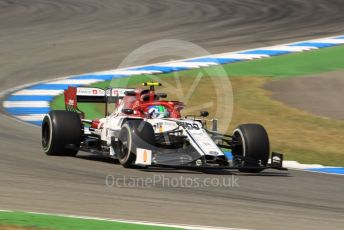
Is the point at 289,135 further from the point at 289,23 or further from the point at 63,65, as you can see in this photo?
the point at 289,23

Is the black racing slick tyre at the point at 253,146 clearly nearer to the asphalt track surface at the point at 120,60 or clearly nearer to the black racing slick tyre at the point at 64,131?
the asphalt track surface at the point at 120,60

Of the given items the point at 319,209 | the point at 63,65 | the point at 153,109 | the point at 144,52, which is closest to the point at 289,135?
the point at 153,109

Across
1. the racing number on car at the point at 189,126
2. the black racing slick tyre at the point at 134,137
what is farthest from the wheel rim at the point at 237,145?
the black racing slick tyre at the point at 134,137

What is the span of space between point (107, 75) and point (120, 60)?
200 centimetres

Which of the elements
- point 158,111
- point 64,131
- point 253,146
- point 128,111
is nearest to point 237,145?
point 253,146

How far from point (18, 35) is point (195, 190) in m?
17.9

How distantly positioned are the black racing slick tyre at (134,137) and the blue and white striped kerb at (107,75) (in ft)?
16.6

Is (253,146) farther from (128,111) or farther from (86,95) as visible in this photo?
(86,95)

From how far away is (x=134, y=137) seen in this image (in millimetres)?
12250

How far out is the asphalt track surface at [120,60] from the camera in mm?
9547

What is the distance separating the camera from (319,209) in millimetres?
10164

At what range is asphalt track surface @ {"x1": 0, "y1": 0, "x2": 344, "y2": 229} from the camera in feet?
31.3

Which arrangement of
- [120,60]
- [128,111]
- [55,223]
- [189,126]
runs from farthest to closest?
[120,60] → [128,111] → [189,126] → [55,223]

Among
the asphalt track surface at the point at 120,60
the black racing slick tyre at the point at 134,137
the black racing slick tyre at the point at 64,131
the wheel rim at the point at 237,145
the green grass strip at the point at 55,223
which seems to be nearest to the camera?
the green grass strip at the point at 55,223
